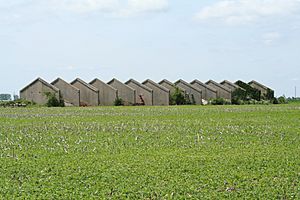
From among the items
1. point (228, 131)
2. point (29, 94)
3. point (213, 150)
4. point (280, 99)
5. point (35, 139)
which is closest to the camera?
point (213, 150)

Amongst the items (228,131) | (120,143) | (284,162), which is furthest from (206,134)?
(284,162)

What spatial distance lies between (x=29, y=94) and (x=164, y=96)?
17.3m

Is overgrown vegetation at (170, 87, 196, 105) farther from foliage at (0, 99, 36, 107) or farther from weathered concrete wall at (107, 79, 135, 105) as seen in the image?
foliage at (0, 99, 36, 107)

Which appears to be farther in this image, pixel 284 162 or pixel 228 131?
pixel 228 131

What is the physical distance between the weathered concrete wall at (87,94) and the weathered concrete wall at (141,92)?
225 inches

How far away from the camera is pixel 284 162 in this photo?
370 inches

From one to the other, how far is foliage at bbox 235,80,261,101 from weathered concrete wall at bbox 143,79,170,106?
501 inches

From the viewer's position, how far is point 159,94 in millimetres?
65500

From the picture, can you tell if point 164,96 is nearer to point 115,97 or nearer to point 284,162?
point 115,97

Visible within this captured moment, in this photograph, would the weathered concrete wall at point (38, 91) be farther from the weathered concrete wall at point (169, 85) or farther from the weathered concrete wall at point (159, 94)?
the weathered concrete wall at point (169, 85)

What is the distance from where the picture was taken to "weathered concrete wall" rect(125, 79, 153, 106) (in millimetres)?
64200

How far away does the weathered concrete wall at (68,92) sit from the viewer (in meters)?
59.8

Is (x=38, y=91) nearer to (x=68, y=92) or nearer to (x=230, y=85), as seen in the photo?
(x=68, y=92)

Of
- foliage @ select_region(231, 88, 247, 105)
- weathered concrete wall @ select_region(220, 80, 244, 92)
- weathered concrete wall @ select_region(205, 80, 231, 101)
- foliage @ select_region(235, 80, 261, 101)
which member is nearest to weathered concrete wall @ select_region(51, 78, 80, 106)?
foliage @ select_region(231, 88, 247, 105)
